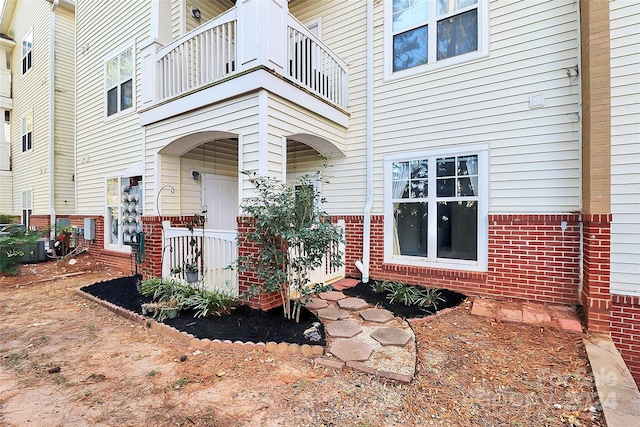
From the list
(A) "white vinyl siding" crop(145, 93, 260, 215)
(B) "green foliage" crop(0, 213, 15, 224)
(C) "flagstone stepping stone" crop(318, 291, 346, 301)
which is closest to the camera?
(A) "white vinyl siding" crop(145, 93, 260, 215)

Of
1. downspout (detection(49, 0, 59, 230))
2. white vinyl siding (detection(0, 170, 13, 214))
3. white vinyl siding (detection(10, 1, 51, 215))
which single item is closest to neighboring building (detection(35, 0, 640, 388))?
downspout (detection(49, 0, 59, 230))

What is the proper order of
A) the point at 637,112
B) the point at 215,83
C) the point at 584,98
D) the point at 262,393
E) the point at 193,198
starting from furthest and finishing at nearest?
the point at 193,198
the point at 215,83
the point at 584,98
the point at 637,112
the point at 262,393

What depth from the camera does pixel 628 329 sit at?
12.1ft

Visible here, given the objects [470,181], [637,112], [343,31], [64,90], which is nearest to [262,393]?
[470,181]

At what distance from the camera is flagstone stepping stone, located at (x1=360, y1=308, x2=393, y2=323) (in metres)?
4.11

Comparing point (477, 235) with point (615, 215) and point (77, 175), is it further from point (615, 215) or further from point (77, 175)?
point (77, 175)

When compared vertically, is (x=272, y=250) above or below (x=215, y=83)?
below

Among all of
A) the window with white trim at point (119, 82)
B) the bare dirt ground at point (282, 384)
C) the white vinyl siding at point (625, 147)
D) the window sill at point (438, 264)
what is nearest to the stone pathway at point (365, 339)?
the bare dirt ground at point (282, 384)

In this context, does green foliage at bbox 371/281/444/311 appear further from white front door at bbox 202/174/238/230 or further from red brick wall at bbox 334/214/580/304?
white front door at bbox 202/174/238/230

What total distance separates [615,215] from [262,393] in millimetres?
4788

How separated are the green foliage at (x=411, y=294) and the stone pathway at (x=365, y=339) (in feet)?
1.96

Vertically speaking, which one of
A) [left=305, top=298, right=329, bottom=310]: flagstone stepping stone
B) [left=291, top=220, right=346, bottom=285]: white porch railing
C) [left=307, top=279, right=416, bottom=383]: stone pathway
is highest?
[left=291, top=220, right=346, bottom=285]: white porch railing

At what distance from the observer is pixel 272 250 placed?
3.87 meters

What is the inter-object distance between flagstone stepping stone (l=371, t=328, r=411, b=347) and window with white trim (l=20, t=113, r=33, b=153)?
1528 cm
